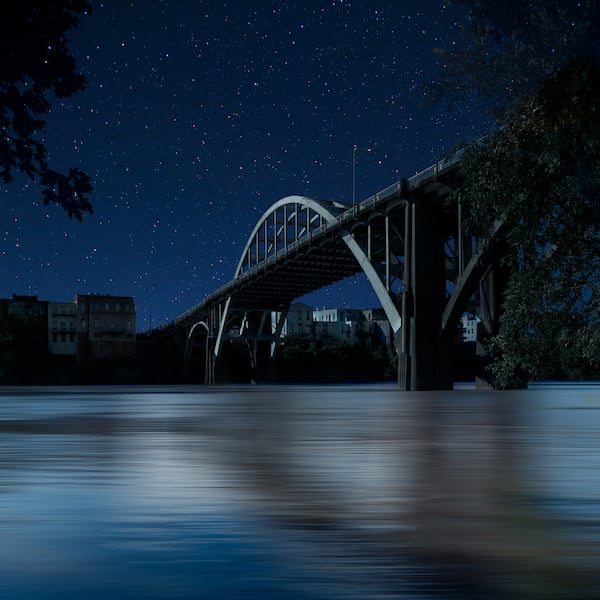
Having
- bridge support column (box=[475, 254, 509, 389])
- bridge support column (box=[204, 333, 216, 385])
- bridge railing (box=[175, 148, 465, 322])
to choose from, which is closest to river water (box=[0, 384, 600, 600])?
bridge railing (box=[175, 148, 465, 322])

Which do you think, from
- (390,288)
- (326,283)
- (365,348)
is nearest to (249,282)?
(326,283)

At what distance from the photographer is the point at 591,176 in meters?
Result: 24.5

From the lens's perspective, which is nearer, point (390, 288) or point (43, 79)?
point (43, 79)

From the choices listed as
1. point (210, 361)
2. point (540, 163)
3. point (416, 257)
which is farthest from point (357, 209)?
point (210, 361)

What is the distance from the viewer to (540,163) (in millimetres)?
25094

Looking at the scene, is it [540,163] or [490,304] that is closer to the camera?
[540,163]

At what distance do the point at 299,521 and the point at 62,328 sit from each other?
150 m

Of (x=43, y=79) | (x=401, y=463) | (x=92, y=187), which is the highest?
(x=43, y=79)

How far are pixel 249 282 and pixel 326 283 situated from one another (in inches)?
376

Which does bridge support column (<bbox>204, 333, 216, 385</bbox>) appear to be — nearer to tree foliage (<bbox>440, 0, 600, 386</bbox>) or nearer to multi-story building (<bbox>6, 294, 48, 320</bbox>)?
multi-story building (<bbox>6, 294, 48, 320</bbox>)

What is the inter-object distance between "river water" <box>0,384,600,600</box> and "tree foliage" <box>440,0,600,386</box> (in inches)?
447

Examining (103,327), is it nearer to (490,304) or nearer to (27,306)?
(27,306)

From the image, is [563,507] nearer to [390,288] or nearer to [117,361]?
[390,288]

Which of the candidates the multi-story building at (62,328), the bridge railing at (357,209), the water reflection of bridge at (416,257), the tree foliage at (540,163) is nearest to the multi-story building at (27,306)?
the multi-story building at (62,328)
